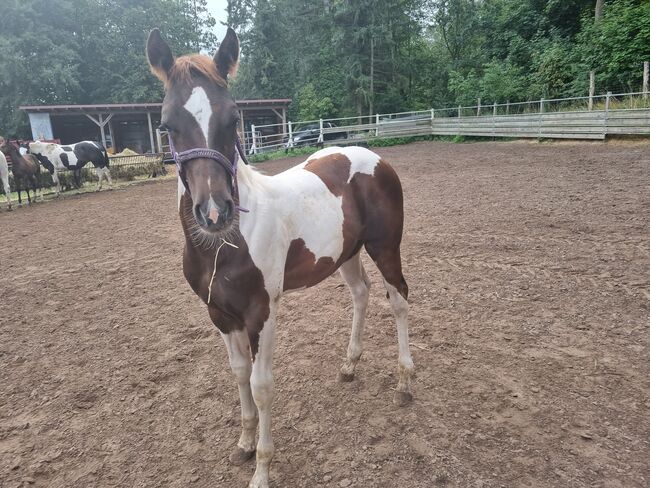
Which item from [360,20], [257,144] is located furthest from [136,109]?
[360,20]

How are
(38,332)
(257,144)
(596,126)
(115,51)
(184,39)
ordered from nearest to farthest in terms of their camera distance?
(38,332)
(596,126)
(257,144)
(115,51)
(184,39)

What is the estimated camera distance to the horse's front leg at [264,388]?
2.00 meters

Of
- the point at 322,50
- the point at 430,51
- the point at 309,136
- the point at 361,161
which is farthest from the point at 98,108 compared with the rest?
the point at 430,51

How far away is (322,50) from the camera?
1321 inches

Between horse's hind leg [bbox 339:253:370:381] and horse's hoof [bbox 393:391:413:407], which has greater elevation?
horse's hind leg [bbox 339:253:370:381]

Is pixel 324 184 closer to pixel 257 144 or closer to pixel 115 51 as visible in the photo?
pixel 257 144

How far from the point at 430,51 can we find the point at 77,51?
2905 centimetres

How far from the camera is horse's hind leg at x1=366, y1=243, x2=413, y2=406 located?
106 inches

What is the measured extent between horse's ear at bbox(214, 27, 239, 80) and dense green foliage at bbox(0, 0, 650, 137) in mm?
20823

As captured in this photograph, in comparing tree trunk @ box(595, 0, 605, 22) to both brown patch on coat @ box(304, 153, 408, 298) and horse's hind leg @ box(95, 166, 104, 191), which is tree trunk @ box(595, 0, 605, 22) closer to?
brown patch on coat @ box(304, 153, 408, 298)

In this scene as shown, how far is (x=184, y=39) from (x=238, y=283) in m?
41.2

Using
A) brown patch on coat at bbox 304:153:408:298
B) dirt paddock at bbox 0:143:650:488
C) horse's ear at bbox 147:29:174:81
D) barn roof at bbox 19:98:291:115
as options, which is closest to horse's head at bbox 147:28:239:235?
horse's ear at bbox 147:29:174:81

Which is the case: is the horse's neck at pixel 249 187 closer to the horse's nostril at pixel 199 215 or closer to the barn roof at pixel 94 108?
the horse's nostril at pixel 199 215

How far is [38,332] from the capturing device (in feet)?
12.6
